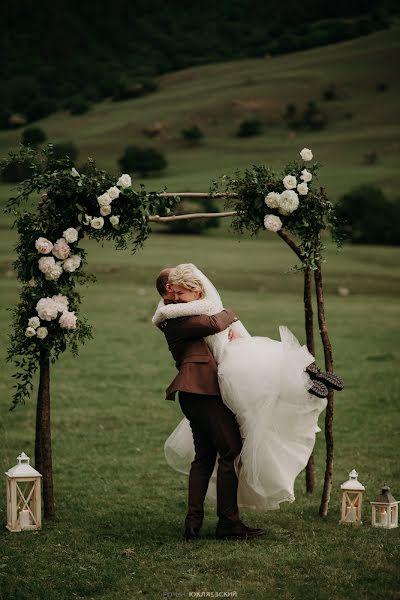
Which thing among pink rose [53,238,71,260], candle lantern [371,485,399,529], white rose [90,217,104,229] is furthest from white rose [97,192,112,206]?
candle lantern [371,485,399,529]

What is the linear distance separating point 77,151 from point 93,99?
4878 cm

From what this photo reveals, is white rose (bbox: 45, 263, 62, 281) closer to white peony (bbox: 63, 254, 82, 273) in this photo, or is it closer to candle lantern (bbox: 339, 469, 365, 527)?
white peony (bbox: 63, 254, 82, 273)

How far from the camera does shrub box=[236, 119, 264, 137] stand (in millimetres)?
104562

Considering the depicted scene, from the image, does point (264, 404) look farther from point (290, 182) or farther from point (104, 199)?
point (104, 199)

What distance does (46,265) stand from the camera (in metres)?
9.82

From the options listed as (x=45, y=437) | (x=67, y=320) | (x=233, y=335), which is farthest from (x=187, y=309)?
(x=45, y=437)

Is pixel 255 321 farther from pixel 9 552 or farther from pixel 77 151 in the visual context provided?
pixel 77 151

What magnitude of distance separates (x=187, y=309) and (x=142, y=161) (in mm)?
77981

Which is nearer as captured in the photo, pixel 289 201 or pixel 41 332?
pixel 41 332

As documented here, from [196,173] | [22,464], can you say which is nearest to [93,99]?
[196,173]

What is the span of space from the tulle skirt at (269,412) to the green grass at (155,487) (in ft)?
1.88

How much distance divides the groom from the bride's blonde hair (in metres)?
0.06

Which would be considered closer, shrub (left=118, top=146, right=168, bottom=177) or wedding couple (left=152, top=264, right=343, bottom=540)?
wedding couple (left=152, top=264, right=343, bottom=540)

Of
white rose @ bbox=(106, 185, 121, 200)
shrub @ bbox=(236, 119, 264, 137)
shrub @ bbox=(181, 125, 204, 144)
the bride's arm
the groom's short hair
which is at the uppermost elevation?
shrub @ bbox=(236, 119, 264, 137)
